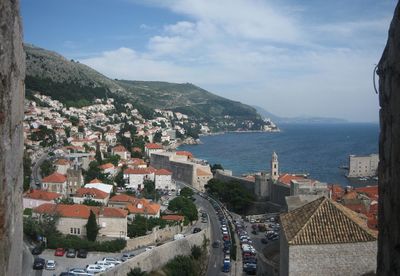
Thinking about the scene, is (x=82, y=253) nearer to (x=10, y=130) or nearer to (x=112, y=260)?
(x=112, y=260)

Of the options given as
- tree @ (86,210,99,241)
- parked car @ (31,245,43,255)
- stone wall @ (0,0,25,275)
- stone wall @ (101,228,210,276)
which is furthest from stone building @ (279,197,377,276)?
tree @ (86,210,99,241)

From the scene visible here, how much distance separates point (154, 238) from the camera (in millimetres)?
23766

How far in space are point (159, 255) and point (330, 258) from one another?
39.6 ft

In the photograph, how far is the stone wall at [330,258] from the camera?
8.09m

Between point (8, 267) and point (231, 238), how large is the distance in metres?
23.5

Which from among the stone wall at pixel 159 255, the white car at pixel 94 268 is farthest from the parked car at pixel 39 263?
the stone wall at pixel 159 255

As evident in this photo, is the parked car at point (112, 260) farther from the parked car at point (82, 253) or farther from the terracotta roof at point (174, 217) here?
the terracotta roof at point (174, 217)

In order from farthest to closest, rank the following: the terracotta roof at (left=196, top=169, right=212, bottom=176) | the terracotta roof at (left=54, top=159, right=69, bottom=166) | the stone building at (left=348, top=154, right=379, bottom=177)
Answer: the stone building at (left=348, top=154, right=379, bottom=177) → the terracotta roof at (left=196, top=169, right=212, bottom=176) → the terracotta roof at (left=54, top=159, right=69, bottom=166)

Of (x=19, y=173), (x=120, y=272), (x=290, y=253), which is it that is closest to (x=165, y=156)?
(x=120, y=272)

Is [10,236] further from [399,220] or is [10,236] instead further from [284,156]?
[284,156]

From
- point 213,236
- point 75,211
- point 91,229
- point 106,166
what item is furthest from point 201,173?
point 91,229

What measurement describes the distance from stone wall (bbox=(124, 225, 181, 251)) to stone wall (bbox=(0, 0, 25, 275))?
20.4m

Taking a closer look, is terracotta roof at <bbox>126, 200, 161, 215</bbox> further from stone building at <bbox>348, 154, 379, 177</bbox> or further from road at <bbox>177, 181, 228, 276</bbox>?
stone building at <bbox>348, 154, 379, 177</bbox>

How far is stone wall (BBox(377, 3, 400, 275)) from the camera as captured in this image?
71.2 inches
